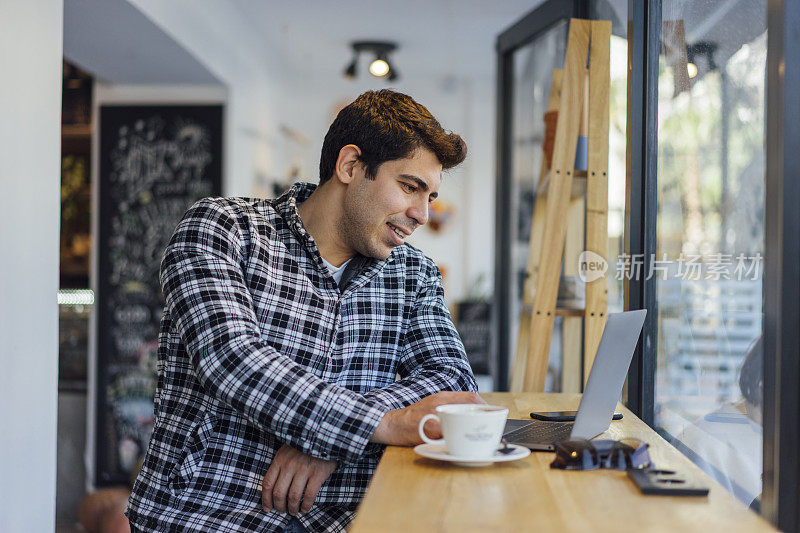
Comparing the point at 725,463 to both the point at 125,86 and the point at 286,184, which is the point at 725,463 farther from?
the point at 286,184

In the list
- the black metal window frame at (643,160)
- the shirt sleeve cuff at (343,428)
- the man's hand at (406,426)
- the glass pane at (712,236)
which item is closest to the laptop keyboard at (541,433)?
the man's hand at (406,426)

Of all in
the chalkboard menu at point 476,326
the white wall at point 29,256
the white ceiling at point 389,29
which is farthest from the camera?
the chalkboard menu at point 476,326

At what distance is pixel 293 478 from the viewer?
4.35 feet

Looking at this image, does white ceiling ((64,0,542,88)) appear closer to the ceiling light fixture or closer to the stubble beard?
the ceiling light fixture

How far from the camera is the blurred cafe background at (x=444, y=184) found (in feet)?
5.06

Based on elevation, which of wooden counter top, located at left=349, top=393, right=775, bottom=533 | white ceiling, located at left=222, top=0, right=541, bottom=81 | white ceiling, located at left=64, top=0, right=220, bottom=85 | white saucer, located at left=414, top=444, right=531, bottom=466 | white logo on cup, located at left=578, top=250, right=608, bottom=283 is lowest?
wooden counter top, located at left=349, top=393, right=775, bottom=533

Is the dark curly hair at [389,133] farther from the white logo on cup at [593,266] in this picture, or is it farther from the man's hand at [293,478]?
the white logo on cup at [593,266]

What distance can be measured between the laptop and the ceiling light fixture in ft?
14.0

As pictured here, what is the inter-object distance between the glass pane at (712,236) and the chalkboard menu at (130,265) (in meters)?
3.03

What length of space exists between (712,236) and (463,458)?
0.99 meters

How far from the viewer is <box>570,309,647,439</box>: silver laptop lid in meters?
1.18

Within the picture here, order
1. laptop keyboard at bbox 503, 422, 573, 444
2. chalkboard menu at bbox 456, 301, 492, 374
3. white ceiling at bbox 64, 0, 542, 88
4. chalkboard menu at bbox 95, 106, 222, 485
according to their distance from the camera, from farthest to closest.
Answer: chalkboard menu at bbox 456, 301, 492, 374 < chalkboard menu at bbox 95, 106, 222, 485 < white ceiling at bbox 64, 0, 542, 88 < laptop keyboard at bbox 503, 422, 573, 444

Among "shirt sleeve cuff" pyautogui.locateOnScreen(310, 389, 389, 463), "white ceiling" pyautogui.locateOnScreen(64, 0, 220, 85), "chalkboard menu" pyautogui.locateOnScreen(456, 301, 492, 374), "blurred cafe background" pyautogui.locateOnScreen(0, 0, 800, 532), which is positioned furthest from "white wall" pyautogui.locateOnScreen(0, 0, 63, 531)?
"chalkboard menu" pyautogui.locateOnScreen(456, 301, 492, 374)

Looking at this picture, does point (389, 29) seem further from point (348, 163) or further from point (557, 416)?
point (557, 416)
